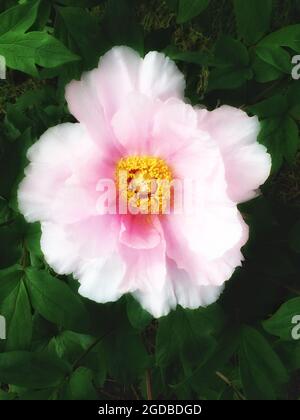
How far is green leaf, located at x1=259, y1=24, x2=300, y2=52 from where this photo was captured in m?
0.71

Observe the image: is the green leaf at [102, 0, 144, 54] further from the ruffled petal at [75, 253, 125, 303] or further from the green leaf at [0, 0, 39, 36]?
the ruffled petal at [75, 253, 125, 303]

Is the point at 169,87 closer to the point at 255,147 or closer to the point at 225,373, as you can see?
the point at 255,147

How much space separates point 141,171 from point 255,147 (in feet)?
0.41

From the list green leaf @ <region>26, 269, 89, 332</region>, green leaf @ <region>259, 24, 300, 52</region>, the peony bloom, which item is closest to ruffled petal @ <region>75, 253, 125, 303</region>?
the peony bloom

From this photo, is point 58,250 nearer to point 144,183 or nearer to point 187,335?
point 144,183

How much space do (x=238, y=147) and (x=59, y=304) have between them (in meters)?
0.32

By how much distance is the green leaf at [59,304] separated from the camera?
0.73 m

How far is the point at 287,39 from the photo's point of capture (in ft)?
2.35

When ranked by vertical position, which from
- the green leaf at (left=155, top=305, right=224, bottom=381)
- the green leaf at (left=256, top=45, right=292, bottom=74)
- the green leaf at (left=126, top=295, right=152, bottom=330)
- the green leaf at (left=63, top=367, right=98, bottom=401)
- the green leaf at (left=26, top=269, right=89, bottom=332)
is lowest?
the green leaf at (left=63, top=367, right=98, bottom=401)

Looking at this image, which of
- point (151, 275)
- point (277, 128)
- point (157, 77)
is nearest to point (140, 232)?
point (151, 275)

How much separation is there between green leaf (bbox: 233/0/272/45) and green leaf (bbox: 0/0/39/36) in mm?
247

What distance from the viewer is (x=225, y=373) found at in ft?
3.61
